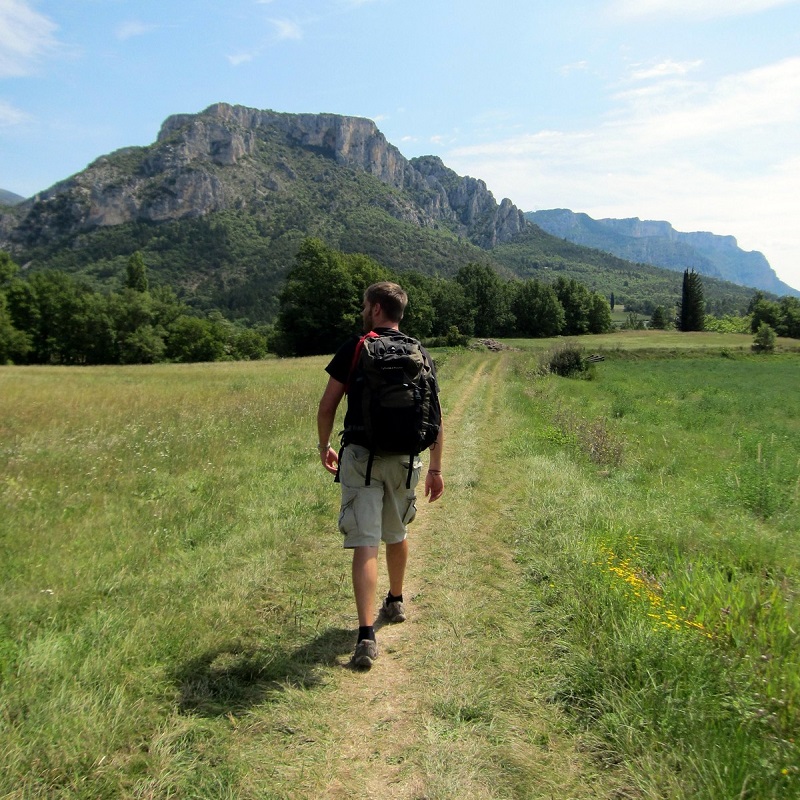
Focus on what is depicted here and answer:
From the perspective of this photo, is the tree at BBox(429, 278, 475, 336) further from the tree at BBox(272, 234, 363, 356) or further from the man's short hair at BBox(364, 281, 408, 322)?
the man's short hair at BBox(364, 281, 408, 322)

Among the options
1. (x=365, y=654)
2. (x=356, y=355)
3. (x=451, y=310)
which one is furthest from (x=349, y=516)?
(x=451, y=310)

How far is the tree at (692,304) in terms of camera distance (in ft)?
327

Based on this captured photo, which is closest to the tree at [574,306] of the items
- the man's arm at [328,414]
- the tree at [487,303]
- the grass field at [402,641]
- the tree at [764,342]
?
the tree at [487,303]

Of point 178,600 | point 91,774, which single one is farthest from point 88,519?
point 91,774

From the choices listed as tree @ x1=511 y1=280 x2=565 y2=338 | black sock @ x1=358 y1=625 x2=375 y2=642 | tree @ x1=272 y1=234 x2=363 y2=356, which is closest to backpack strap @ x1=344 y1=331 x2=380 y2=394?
black sock @ x1=358 y1=625 x2=375 y2=642

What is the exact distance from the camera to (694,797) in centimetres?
220

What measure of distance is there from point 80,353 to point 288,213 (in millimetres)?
148180

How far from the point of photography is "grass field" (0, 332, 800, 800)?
2.44 meters

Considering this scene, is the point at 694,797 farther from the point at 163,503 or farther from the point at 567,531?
the point at 163,503

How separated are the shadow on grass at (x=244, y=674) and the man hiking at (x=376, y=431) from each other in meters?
0.31

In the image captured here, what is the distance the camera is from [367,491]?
367 cm

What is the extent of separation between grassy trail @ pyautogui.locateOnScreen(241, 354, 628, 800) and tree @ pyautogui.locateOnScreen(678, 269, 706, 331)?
4336 inches

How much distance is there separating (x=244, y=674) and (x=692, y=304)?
11475 cm

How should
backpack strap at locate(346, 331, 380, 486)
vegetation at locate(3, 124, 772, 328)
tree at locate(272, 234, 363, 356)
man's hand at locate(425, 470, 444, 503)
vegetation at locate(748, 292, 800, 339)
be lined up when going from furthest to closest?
vegetation at locate(3, 124, 772, 328)
vegetation at locate(748, 292, 800, 339)
tree at locate(272, 234, 363, 356)
man's hand at locate(425, 470, 444, 503)
backpack strap at locate(346, 331, 380, 486)
